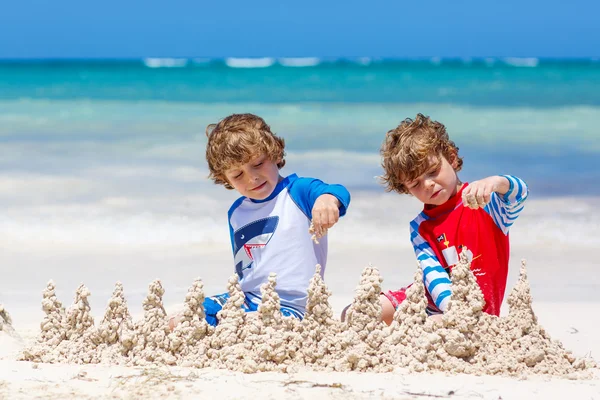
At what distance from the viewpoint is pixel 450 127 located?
17.0 metres

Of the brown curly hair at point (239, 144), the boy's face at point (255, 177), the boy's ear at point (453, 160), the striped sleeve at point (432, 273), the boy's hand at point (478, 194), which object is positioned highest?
the brown curly hair at point (239, 144)

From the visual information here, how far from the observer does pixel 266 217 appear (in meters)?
3.91

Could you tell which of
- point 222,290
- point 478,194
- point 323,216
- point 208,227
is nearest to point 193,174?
point 208,227

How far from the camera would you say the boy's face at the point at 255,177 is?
384 cm

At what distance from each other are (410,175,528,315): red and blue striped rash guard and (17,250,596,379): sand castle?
1.71 feet

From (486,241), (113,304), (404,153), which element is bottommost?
(113,304)

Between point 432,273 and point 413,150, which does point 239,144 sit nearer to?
point 413,150

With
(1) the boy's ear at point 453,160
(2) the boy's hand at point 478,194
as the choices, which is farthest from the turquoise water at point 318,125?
(2) the boy's hand at point 478,194

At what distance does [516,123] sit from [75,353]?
1528cm

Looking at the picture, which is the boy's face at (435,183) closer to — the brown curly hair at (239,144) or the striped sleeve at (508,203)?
the striped sleeve at (508,203)

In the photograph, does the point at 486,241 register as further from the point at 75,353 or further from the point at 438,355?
the point at 75,353

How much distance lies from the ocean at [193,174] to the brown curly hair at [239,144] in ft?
5.39

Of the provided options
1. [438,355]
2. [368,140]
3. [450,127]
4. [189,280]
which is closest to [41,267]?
[189,280]

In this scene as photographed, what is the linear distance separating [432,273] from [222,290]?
6.37 ft
